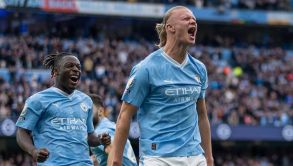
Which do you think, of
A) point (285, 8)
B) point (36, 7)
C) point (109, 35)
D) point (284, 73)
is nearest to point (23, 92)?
point (36, 7)

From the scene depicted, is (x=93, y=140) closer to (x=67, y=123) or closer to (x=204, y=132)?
(x=67, y=123)

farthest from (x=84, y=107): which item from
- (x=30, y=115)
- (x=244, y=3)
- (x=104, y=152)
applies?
(x=244, y=3)

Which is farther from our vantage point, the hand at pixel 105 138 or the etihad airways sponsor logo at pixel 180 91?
the hand at pixel 105 138

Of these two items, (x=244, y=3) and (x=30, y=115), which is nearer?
(x=30, y=115)

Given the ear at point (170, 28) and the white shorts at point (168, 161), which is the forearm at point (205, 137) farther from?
the ear at point (170, 28)

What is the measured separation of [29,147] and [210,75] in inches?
949

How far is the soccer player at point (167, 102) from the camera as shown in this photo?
7098mm

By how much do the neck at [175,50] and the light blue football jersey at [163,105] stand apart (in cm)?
4

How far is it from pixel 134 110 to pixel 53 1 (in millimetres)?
26004

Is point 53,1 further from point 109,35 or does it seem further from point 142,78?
point 142,78

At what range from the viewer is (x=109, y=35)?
35.5 metres

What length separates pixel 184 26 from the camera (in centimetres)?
718

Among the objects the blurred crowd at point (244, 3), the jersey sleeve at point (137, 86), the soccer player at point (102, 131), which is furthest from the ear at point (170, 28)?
the blurred crowd at point (244, 3)

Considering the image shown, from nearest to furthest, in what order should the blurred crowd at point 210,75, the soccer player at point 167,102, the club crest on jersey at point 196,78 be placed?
the soccer player at point 167,102
the club crest on jersey at point 196,78
the blurred crowd at point 210,75
